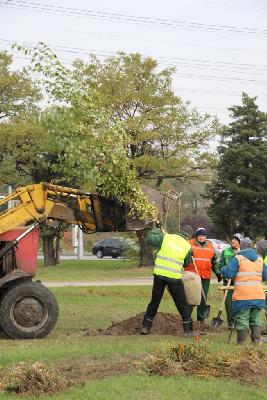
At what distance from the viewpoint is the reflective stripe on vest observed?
38.7ft

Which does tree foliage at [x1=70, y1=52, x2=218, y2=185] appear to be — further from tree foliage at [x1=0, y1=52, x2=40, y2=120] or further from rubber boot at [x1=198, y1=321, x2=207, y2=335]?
rubber boot at [x1=198, y1=321, x2=207, y2=335]

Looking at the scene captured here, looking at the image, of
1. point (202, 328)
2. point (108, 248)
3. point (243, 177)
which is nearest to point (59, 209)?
point (202, 328)

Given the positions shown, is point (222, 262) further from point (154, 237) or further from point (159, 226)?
point (154, 237)

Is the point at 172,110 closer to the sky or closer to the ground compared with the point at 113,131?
closer to the sky

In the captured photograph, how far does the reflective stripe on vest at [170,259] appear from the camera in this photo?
11781 mm

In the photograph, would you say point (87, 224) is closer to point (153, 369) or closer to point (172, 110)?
point (153, 369)

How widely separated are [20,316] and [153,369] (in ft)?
13.4

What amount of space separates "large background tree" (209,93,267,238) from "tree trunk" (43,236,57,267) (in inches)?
482

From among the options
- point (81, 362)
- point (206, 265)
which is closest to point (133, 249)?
point (206, 265)

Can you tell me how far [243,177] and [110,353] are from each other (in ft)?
128

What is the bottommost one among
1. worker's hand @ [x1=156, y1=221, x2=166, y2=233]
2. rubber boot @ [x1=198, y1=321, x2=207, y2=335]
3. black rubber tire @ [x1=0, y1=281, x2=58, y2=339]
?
rubber boot @ [x1=198, y1=321, x2=207, y2=335]

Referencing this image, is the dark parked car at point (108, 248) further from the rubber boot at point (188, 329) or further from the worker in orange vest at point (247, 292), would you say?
the worker in orange vest at point (247, 292)

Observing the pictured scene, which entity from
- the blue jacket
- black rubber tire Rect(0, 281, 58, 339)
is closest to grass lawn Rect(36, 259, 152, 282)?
black rubber tire Rect(0, 281, 58, 339)

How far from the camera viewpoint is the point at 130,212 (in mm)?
11992
